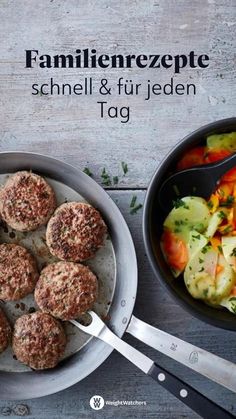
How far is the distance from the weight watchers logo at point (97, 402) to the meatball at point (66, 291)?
0.27m

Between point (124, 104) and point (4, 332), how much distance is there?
27.1 inches

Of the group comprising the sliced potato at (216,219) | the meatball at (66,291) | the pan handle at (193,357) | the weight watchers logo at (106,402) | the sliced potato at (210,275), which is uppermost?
the sliced potato at (216,219)

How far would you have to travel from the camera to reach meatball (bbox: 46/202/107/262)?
1777 mm

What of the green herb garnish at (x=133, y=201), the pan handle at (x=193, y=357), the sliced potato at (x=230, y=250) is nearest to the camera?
the sliced potato at (x=230, y=250)

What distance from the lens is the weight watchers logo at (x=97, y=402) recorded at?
1.90 metres

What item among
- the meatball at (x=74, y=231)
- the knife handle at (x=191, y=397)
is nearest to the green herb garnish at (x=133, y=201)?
the meatball at (x=74, y=231)

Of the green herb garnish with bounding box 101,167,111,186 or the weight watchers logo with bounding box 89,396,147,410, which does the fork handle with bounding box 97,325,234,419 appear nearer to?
the weight watchers logo with bounding box 89,396,147,410

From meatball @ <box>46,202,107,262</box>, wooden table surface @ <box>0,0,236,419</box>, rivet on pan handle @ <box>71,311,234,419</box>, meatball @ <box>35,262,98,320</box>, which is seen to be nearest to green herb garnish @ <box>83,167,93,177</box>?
wooden table surface @ <box>0,0,236,419</box>

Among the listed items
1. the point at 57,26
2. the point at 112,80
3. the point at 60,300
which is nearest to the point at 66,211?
the point at 60,300

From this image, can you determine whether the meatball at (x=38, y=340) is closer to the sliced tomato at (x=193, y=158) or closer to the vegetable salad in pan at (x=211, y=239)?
the vegetable salad in pan at (x=211, y=239)

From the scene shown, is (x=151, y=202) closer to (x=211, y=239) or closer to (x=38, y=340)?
(x=211, y=239)

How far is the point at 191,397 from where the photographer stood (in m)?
1.68

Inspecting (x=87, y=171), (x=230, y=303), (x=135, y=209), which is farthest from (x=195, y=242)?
(x=87, y=171)

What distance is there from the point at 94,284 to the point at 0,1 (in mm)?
809
